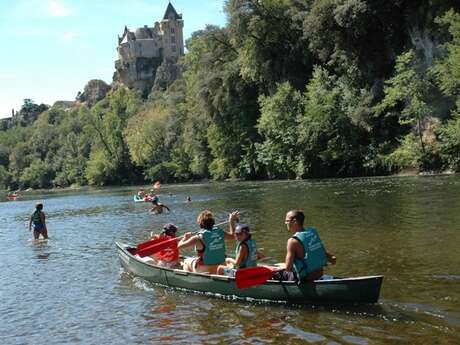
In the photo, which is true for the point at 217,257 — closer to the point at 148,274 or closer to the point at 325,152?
the point at 148,274

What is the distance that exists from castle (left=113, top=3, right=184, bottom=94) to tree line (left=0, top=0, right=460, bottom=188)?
83.5 meters

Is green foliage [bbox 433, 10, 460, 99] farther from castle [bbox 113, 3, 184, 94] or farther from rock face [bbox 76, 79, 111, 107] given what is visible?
rock face [bbox 76, 79, 111, 107]

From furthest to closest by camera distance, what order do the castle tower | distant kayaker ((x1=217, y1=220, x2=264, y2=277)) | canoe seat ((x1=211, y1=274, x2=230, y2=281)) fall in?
the castle tower → canoe seat ((x1=211, y1=274, x2=230, y2=281)) → distant kayaker ((x1=217, y1=220, x2=264, y2=277))

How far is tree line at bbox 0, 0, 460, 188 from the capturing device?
43250 millimetres

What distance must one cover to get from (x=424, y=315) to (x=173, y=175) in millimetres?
78699

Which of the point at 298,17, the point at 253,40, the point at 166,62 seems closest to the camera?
the point at 298,17

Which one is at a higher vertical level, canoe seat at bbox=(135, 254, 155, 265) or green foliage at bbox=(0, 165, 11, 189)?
green foliage at bbox=(0, 165, 11, 189)

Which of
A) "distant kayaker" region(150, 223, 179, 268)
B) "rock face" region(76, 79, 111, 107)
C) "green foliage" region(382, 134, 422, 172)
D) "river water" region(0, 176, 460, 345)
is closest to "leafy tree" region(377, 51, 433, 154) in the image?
"green foliage" region(382, 134, 422, 172)

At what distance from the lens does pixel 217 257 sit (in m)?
12.3

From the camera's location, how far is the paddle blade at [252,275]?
1075cm

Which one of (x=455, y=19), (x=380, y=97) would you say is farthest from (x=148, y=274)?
(x=380, y=97)

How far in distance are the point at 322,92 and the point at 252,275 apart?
42255 mm

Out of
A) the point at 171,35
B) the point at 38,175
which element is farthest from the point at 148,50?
the point at 38,175

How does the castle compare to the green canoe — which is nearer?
the green canoe
